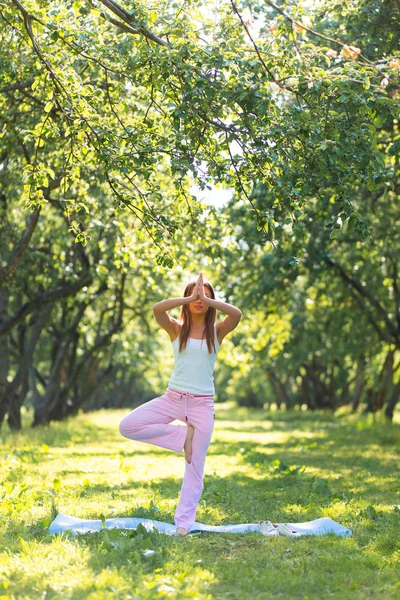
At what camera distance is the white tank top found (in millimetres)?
7305

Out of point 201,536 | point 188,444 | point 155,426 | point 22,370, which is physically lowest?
point 201,536

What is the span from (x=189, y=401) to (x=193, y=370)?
0.94 ft

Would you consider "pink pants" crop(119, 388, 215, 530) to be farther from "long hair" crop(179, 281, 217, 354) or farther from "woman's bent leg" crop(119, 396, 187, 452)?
"long hair" crop(179, 281, 217, 354)

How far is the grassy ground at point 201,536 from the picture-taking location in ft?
17.7

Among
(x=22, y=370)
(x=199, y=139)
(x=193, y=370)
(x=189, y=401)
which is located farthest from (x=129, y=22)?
(x=22, y=370)

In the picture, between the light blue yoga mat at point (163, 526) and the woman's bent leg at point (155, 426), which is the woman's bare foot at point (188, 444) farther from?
the light blue yoga mat at point (163, 526)

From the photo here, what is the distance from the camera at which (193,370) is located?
24.0 ft

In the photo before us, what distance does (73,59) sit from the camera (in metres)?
9.18

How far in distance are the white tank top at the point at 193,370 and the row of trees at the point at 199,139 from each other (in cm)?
117

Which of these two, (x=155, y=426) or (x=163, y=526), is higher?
(x=155, y=426)

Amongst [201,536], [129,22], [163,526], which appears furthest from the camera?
[129,22]

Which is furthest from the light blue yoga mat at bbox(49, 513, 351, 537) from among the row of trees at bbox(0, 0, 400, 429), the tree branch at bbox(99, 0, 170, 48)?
the tree branch at bbox(99, 0, 170, 48)

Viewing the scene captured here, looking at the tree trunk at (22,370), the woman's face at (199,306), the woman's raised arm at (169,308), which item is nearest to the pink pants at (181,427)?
the woman's raised arm at (169,308)

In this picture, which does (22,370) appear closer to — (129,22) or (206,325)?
(206,325)
